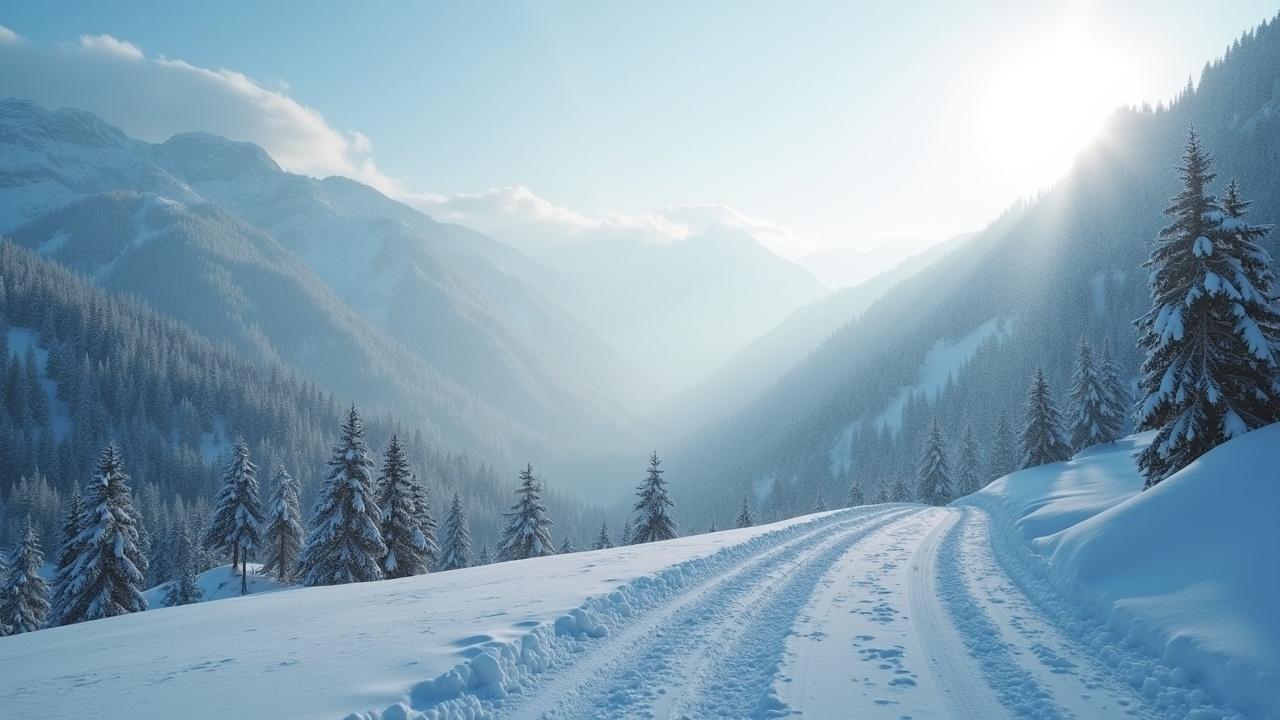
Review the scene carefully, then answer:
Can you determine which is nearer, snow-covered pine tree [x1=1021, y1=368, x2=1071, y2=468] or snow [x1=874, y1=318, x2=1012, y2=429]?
snow-covered pine tree [x1=1021, y1=368, x2=1071, y2=468]

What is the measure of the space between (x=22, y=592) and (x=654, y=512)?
133 ft

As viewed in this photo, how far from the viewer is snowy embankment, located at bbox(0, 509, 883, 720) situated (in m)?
5.56

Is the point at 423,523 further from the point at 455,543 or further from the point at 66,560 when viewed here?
the point at 66,560

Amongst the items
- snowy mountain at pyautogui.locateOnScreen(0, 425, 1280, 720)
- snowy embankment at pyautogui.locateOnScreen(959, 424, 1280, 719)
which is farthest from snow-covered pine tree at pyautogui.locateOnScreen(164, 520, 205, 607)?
snowy embankment at pyautogui.locateOnScreen(959, 424, 1280, 719)

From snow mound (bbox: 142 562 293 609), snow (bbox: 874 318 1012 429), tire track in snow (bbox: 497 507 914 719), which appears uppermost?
snow (bbox: 874 318 1012 429)

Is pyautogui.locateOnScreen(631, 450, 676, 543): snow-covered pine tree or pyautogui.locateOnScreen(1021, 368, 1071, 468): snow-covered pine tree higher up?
pyautogui.locateOnScreen(1021, 368, 1071, 468): snow-covered pine tree

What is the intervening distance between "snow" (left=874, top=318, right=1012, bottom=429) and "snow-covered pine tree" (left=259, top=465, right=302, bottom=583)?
444 feet

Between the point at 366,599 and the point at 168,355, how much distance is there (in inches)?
6332

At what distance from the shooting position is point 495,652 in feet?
21.1

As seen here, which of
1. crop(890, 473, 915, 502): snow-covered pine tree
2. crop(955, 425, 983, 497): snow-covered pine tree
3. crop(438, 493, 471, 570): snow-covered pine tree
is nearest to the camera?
crop(438, 493, 471, 570): snow-covered pine tree

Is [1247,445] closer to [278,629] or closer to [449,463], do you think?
[278,629]

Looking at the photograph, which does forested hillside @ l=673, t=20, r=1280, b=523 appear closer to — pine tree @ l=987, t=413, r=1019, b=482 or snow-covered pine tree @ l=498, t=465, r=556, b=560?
pine tree @ l=987, t=413, r=1019, b=482

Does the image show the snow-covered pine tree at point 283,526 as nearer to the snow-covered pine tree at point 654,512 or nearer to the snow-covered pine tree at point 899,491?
the snow-covered pine tree at point 654,512

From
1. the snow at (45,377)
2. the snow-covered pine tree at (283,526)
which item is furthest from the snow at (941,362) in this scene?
the snow at (45,377)
